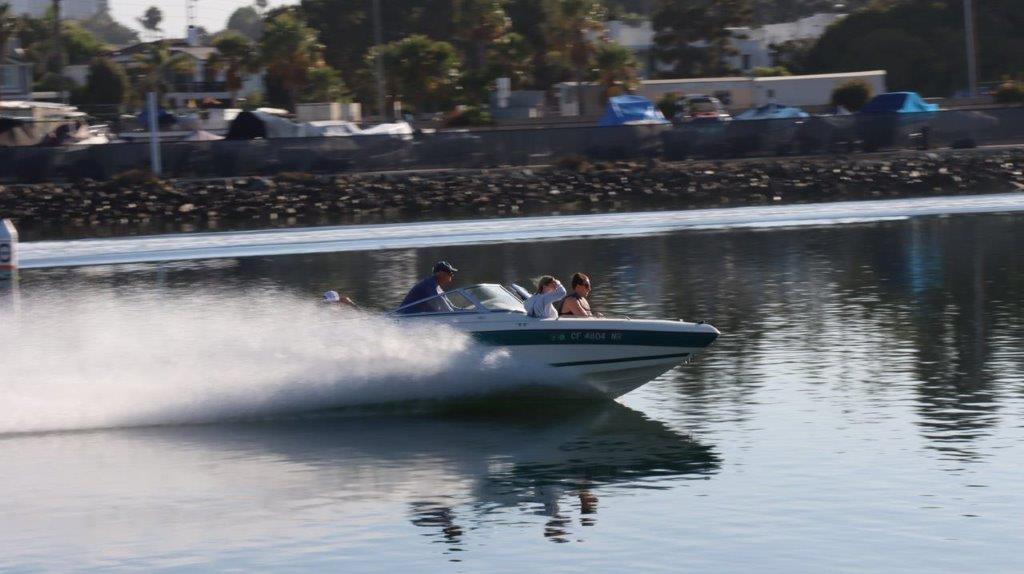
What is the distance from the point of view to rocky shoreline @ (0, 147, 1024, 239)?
207ft

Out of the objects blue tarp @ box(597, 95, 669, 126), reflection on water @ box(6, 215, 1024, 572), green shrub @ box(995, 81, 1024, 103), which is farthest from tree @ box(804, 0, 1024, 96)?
reflection on water @ box(6, 215, 1024, 572)

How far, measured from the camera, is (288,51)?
4414 inches

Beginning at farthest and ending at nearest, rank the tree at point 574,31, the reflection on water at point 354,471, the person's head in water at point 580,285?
the tree at point 574,31 < the person's head in water at point 580,285 < the reflection on water at point 354,471

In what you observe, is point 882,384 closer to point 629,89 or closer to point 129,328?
point 129,328

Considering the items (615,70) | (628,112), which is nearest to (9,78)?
(615,70)

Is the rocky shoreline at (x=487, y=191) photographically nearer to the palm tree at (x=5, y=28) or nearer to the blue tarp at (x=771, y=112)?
the blue tarp at (x=771, y=112)

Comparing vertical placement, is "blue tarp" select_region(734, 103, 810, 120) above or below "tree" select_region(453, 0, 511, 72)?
below

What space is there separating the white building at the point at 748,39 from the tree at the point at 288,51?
34.6 meters

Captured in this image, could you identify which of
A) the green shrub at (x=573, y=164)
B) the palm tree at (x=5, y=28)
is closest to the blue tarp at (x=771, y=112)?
the green shrub at (x=573, y=164)

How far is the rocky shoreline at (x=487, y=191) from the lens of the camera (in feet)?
207

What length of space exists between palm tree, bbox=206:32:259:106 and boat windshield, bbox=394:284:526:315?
98.6 m

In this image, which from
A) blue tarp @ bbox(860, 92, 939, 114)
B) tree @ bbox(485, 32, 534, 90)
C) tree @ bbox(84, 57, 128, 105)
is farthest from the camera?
tree @ bbox(84, 57, 128, 105)

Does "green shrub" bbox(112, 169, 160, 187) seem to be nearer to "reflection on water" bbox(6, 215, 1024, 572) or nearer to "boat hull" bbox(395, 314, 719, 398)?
"reflection on water" bbox(6, 215, 1024, 572)

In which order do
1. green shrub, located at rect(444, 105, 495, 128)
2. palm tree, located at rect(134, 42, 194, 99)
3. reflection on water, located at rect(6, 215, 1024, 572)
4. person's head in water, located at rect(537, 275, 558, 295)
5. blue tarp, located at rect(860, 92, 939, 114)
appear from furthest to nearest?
1. palm tree, located at rect(134, 42, 194, 99)
2. green shrub, located at rect(444, 105, 495, 128)
3. blue tarp, located at rect(860, 92, 939, 114)
4. person's head in water, located at rect(537, 275, 558, 295)
5. reflection on water, located at rect(6, 215, 1024, 572)
